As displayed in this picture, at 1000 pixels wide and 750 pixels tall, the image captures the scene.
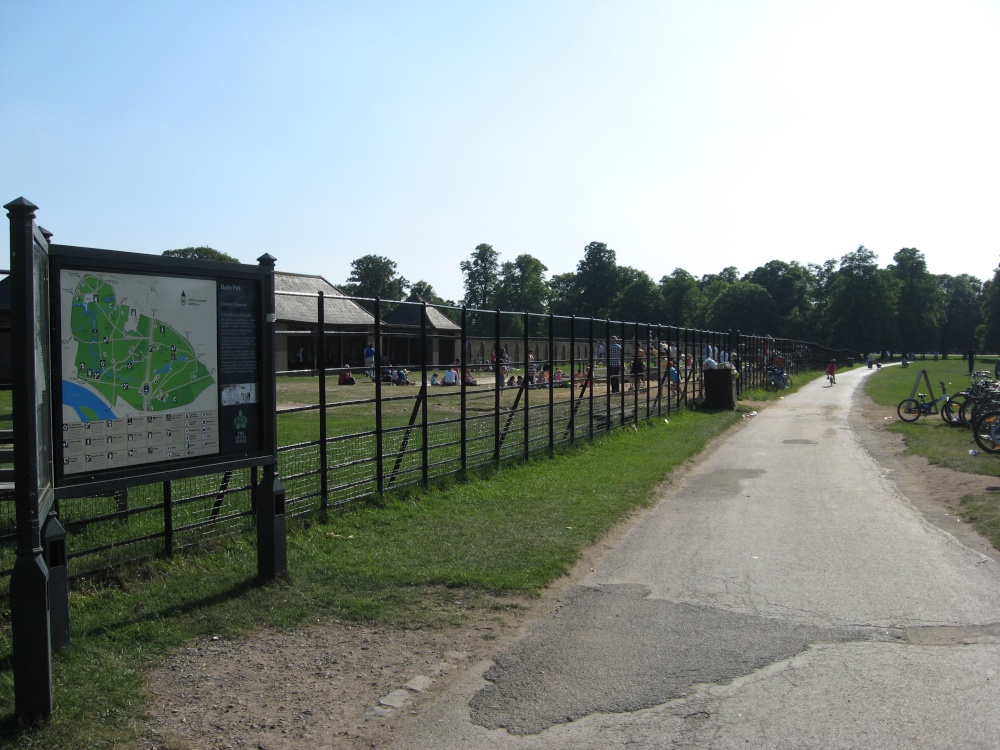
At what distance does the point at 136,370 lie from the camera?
525cm

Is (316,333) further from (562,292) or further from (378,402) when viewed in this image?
(562,292)

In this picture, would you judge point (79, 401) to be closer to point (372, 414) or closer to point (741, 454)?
point (372, 414)

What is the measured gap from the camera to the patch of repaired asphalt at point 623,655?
14.6 ft

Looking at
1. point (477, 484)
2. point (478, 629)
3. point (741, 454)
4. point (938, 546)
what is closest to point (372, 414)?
point (477, 484)

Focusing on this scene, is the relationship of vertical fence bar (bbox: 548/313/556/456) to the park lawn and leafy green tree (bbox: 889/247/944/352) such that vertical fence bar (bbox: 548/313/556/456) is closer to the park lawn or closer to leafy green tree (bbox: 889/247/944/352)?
the park lawn

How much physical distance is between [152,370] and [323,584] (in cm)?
198

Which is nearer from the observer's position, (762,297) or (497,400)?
(497,400)

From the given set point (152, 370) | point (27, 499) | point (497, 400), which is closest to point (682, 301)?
point (497, 400)

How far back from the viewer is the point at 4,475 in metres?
6.64

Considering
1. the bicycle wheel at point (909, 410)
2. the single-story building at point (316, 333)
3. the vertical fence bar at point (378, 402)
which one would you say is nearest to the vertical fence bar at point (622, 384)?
the bicycle wheel at point (909, 410)

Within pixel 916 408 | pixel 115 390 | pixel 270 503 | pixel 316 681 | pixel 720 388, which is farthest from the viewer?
pixel 720 388

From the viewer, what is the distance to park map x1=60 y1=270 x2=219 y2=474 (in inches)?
193

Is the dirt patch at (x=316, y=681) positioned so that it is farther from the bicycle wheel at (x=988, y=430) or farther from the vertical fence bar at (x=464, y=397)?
the bicycle wheel at (x=988, y=430)

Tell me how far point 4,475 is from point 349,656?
3.45m
